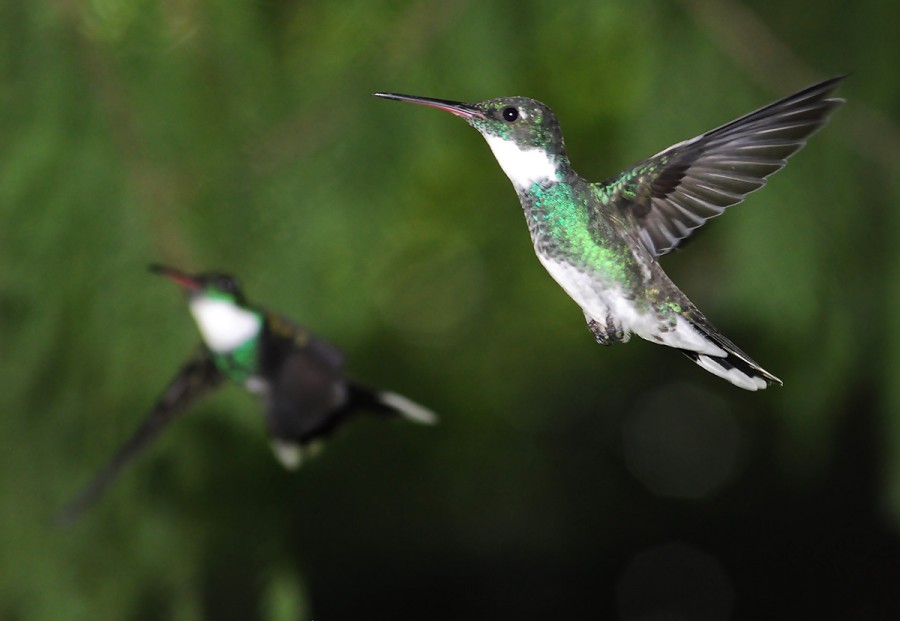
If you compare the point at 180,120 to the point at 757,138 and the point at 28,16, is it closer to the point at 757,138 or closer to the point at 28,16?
the point at 28,16

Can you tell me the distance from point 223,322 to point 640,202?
0.31m

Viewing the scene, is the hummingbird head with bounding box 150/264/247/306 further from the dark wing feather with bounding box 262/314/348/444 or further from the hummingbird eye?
the hummingbird eye

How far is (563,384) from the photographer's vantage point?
3.77 m

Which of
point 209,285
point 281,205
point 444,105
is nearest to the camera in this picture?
point 444,105

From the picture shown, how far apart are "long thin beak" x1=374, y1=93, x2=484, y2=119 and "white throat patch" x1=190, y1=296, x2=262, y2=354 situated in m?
0.31

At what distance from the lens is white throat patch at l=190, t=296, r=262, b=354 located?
690 millimetres

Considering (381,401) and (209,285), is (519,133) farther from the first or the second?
(381,401)

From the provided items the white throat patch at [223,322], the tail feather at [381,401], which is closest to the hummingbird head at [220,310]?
the white throat patch at [223,322]

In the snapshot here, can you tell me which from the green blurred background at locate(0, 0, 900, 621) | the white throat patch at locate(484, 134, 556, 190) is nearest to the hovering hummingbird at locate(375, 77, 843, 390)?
the white throat patch at locate(484, 134, 556, 190)

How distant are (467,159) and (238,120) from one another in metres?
0.38

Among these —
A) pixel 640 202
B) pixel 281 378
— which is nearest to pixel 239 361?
pixel 281 378

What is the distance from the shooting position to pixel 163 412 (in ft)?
2.37

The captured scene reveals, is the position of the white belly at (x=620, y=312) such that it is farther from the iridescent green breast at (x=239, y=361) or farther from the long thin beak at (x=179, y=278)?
the iridescent green breast at (x=239, y=361)

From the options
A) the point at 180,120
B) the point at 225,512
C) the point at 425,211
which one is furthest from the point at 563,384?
the point at 180,120
